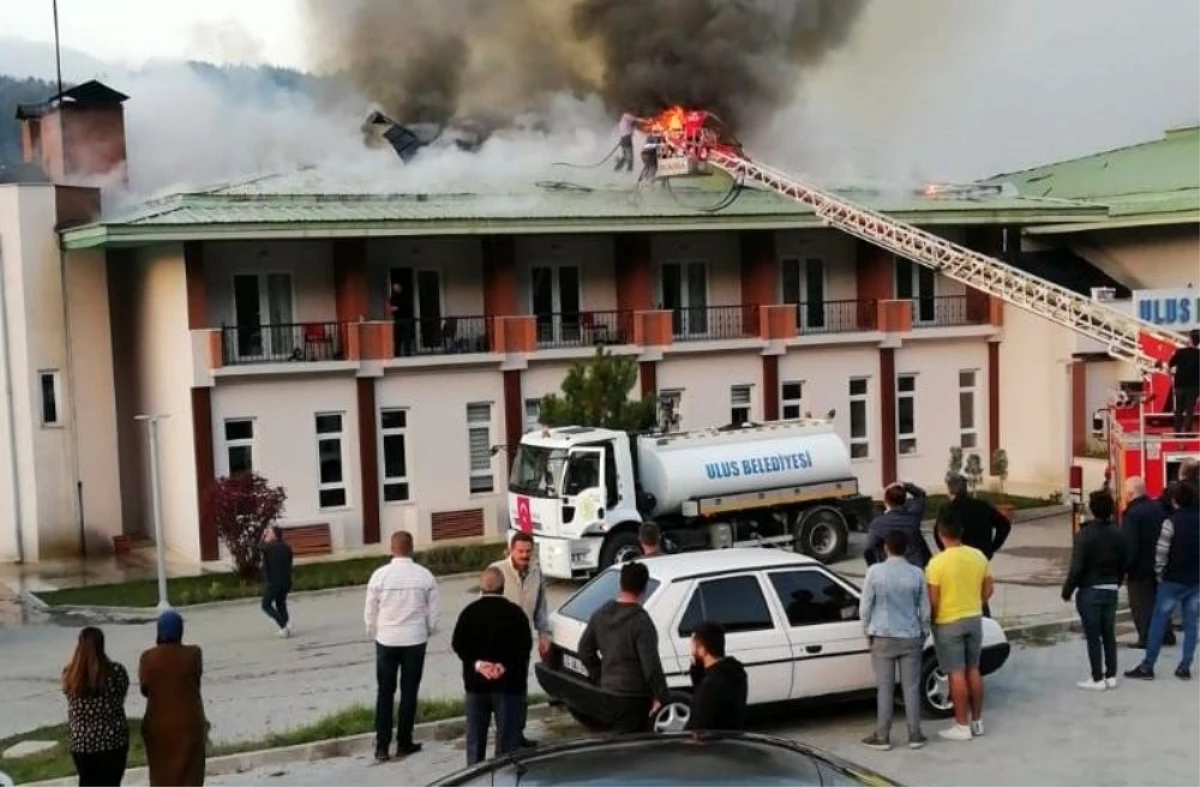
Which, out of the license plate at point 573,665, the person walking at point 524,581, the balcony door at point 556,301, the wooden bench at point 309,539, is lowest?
the wooden bench at point 309,539

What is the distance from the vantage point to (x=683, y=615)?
11.0 meters

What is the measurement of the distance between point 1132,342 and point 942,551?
14.4m

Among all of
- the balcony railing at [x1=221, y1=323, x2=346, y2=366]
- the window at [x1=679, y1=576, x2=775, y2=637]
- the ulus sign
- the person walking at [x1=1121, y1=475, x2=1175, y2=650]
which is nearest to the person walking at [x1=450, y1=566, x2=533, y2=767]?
the window at [x1=679, y1=576, x2=775, y2=637]

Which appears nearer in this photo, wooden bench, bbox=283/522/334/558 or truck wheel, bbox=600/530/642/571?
truck wheel, bbox=600/530/642/571

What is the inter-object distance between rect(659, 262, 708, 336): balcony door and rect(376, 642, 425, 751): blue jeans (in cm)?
2097

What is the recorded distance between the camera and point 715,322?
31.9 meters

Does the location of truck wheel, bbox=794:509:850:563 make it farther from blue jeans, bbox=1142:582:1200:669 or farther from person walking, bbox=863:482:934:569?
blue jeans, bbox=1142:582:1200:669

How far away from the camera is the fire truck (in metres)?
19.5

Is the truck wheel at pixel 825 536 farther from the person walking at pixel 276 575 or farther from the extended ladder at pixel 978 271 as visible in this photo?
the person walking at pixel 276 575

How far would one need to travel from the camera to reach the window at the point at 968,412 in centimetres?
3372

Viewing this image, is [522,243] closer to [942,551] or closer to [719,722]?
[942,551]

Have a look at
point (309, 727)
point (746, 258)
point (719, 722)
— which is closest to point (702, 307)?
point (746, 258)

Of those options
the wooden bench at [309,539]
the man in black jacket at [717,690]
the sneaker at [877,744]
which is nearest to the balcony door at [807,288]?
the wooden bench at [309,539]

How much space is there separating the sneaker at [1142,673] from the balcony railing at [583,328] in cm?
1811
